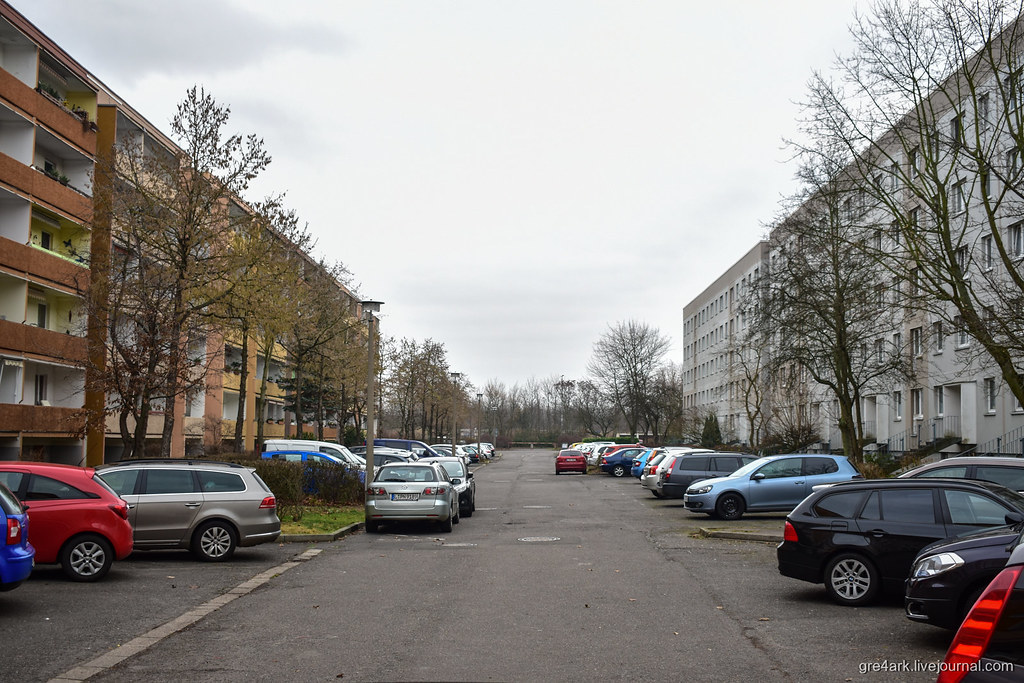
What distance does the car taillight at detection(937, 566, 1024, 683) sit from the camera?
3822mm

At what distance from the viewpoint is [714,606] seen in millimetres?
11078

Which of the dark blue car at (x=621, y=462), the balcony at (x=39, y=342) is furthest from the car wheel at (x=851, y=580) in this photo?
the dark blue car at (x=621, y=462)

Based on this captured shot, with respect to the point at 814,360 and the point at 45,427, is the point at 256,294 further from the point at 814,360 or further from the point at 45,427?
the point at 814,360

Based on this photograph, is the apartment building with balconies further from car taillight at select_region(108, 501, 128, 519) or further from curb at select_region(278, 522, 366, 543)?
car taillight at select_region(108, 501, 128, 519)

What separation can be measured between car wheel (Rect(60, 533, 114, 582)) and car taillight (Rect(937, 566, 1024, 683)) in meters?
11.0

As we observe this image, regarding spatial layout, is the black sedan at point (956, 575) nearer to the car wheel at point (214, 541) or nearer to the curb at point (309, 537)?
the car wheel at point (214, 541)

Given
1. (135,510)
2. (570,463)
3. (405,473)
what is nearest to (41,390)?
(405,473)

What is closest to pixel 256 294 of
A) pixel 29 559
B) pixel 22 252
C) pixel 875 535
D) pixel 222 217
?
pixel 222 217

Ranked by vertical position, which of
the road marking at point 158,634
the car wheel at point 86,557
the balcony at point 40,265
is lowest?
the road marking at point 158,634

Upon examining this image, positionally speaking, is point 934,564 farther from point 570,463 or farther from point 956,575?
point 570,463

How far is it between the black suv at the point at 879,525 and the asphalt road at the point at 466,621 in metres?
0.38

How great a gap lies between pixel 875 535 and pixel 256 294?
66.5ft

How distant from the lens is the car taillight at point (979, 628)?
3822 millimetres

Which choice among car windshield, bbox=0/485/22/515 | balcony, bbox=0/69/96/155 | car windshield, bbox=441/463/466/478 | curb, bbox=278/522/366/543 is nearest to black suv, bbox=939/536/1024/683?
car windshield, bbox=0/485/22/515
